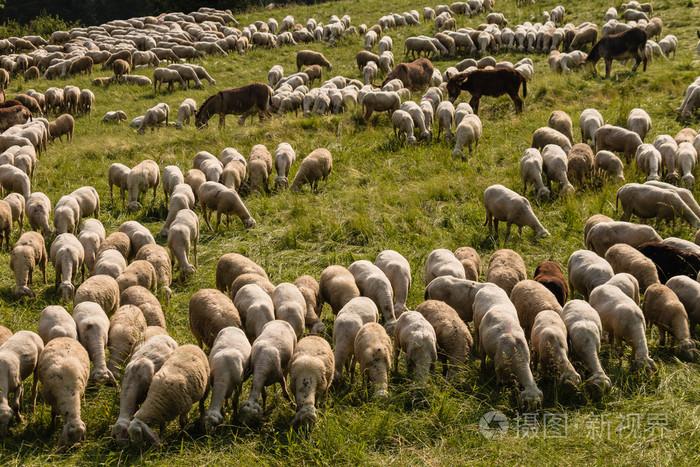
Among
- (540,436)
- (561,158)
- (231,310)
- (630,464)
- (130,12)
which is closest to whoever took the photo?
(630,464)

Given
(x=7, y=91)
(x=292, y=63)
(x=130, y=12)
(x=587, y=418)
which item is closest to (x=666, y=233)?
(x=587, y=418)

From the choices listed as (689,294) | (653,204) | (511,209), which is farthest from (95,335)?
(653,204)

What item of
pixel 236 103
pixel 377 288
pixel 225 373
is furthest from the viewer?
pixel 236 103

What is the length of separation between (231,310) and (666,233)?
6635 millimetres

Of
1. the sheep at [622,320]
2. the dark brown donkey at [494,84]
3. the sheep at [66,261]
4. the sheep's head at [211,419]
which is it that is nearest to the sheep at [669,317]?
the sheep at [622,320]

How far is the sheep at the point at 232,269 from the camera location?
8453mm

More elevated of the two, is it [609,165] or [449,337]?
[609,165]

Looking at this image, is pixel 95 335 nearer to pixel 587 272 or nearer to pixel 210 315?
pixel 210 315

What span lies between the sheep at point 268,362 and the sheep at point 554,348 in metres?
2.43

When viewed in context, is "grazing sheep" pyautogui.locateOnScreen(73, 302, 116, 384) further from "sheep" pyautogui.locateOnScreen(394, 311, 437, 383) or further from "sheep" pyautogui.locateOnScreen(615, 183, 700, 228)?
"sheep" pyautogui.locateOnScreen(615, 183, 700, 228)

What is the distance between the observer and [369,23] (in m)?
33.8

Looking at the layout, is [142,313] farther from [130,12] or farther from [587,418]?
[130,12]

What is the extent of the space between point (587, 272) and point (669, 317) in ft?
3.82

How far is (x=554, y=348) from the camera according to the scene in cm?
616
